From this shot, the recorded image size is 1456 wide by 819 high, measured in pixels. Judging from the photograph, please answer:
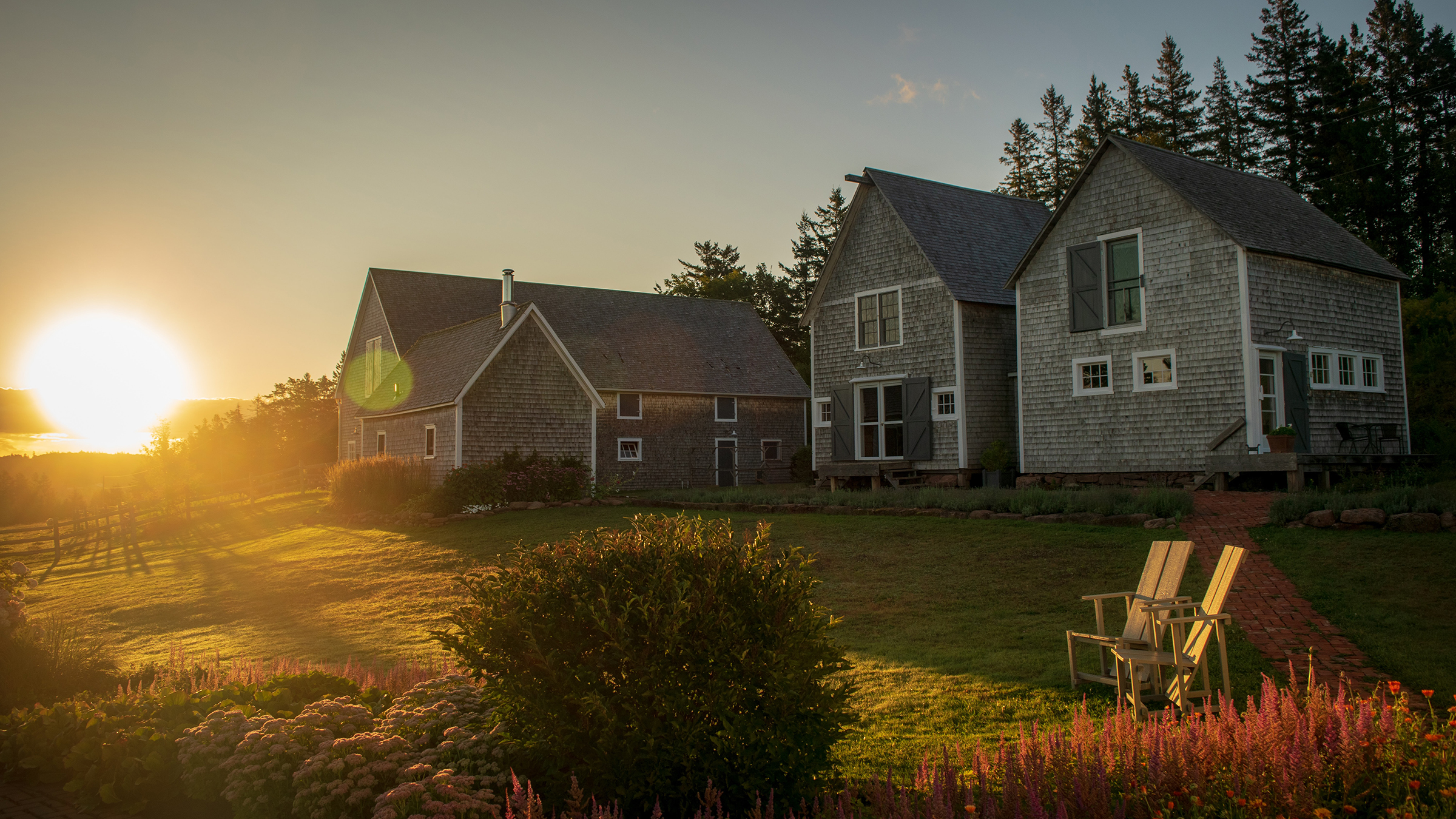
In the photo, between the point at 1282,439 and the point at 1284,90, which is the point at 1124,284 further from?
the point at 1284,90

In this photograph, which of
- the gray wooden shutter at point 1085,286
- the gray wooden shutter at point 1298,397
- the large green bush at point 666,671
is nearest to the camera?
the large green bush at point 666,671

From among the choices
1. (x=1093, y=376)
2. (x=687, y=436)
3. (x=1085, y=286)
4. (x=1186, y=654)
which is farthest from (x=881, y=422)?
(x=1186, y=654)

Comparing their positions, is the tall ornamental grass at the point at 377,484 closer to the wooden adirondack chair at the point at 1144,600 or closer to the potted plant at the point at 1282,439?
the potted plant at the point at 1282,439

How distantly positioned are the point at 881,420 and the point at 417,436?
47.4 ft

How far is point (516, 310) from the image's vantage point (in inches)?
1136

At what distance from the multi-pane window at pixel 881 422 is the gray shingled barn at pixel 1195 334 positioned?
3551 millimetres

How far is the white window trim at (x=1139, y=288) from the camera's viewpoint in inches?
Result: 787

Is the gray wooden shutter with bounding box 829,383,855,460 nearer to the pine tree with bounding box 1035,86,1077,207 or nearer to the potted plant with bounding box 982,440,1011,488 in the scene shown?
the potted plant with bounding box 982,440,1011,488

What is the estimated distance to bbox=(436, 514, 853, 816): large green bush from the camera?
433cm

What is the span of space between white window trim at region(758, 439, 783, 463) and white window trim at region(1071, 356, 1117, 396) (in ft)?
53.0

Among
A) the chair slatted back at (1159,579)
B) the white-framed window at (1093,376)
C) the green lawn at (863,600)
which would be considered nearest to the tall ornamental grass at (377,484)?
the green lawn at (863,600)

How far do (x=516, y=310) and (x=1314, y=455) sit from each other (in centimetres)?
2151

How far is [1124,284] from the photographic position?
67.1 feet

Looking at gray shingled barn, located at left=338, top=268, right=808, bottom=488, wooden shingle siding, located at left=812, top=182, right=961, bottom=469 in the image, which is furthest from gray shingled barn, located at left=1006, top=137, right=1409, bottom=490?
gray shingled barn, located at left=338, top=268, right=808, bottom=488
